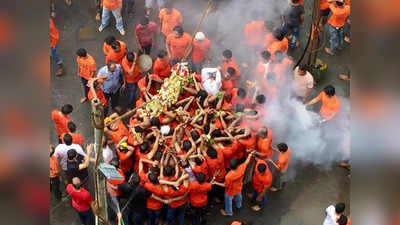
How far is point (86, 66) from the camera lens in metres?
9.34

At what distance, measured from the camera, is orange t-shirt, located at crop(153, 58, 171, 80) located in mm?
9305

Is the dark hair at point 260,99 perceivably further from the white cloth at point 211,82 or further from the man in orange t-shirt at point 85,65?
the man in orange t-shirt at point 85,65

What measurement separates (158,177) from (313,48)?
4.02m

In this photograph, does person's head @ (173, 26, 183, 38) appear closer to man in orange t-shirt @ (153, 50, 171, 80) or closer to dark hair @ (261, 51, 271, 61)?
man in orange t-shirt @ (153, 50, 171, 80)

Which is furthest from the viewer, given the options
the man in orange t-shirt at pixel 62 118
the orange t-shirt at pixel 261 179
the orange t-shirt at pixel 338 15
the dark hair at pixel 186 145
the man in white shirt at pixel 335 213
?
the orange t-shirt at pixel 338 15

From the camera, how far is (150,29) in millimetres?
10164

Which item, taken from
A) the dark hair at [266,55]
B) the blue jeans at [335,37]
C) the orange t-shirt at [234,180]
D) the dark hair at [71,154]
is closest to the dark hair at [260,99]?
the dark hair at [266,55]

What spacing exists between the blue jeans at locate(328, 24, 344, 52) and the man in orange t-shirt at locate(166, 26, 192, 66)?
2.76 meters

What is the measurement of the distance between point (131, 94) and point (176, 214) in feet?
8.38

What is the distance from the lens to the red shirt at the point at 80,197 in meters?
7.42

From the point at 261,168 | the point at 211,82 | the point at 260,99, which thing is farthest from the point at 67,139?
the point at 260,99

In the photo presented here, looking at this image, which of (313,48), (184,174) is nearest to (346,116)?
(313,48)

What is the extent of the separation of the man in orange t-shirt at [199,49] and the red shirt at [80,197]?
11.0ft
